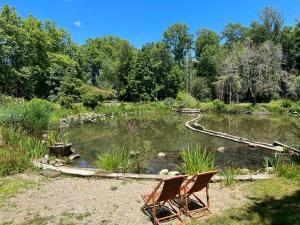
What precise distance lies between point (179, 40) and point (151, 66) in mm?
16961

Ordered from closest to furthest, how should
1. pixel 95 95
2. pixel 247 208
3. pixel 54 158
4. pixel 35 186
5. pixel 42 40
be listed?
1. pixel 247 208
2. pixel 35 186
3. pixel 54 158
4. pixel 95 95
5. pixel 42 40

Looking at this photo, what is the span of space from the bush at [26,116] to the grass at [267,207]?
9515 mm

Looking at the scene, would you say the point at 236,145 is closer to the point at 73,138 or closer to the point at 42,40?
the point at 73,138

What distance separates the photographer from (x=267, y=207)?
458 cm

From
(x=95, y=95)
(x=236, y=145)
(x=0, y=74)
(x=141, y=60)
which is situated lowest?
(x=236, y=145)

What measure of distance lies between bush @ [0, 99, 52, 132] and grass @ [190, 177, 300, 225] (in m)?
9.52

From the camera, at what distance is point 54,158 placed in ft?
29.3

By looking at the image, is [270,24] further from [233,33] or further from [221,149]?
[221,149]

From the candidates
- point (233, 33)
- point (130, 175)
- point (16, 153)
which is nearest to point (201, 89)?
point (233, 33)

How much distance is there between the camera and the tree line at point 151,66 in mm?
29422

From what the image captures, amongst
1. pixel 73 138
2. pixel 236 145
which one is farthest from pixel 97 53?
pixel 236 145

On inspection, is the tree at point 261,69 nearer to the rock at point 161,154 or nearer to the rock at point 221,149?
the rock at point 221,149

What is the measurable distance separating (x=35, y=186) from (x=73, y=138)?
8184mm

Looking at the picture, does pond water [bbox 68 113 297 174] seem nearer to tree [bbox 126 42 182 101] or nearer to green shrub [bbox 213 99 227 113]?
green shrub [bbox 213 99 227 113]
